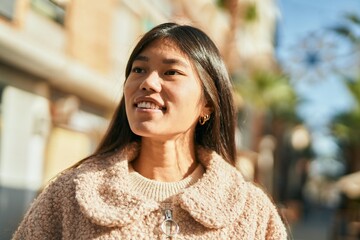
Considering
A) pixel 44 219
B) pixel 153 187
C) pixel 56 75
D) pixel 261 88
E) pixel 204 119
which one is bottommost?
pixel 44 219

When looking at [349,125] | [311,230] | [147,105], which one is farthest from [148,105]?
[349,125]

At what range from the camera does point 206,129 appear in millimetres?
2098

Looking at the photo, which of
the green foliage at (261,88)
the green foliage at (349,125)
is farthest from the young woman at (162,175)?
the green foliage at (349,125)

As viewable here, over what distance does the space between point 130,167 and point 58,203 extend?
26 centimetres

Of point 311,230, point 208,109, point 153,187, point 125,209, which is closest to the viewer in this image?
point 125,209

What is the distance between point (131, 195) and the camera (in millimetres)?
1781

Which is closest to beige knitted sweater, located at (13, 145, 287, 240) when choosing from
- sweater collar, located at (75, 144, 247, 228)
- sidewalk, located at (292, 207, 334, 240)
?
sweater collar, located at (75, 144, 247, 228)

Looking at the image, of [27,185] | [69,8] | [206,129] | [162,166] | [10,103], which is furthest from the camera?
[69,8]

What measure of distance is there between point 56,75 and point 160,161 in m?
7.88

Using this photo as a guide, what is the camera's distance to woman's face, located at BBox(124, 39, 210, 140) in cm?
178

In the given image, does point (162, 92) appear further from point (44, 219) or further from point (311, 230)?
point (311, 230)

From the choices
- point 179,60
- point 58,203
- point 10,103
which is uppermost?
point 10,103

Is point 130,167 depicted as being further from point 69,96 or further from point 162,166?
point 69,96

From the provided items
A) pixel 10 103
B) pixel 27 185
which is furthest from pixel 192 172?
pixel 27 185
